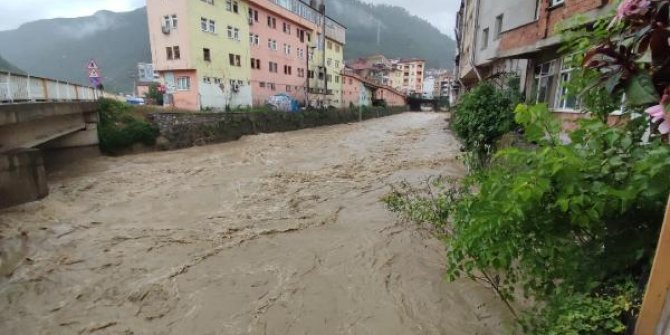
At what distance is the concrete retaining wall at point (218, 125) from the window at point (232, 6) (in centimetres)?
992

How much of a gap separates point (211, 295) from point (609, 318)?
467cm

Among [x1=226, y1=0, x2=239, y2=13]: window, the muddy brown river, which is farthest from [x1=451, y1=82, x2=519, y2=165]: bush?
[x1=226, y1=0, x2=239, y2=13]: window

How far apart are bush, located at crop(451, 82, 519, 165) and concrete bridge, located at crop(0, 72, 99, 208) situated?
1204cm

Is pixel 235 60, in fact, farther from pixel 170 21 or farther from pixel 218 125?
pixel 218 125

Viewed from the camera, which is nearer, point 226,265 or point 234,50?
point 226,265

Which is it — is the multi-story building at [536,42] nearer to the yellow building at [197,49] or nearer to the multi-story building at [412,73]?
the yellow building at [197,49]

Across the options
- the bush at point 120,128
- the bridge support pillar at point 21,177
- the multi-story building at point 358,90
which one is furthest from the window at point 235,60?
the bridge support pillar at point 21,177

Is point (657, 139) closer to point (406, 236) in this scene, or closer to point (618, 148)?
point (618, 148)

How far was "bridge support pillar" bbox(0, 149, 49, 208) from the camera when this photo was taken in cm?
860

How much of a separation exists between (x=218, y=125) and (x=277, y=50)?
16.8m

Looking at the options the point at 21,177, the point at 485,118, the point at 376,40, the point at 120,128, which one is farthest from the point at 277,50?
the point at 376,40

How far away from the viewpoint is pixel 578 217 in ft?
6.74

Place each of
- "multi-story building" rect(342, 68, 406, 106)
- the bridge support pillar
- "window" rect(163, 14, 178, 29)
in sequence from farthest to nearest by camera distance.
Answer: "multi-story building" rect(342, 68, 406, 106) < "window" rect(163, 14, 178, 29) < the bridge support pillar

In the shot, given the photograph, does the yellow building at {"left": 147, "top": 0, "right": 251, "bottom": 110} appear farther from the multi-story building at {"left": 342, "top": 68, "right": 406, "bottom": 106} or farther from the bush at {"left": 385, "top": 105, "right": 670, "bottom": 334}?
the bush at {"left": 385, "top": 105, "right": 670, "bottom": 334}
